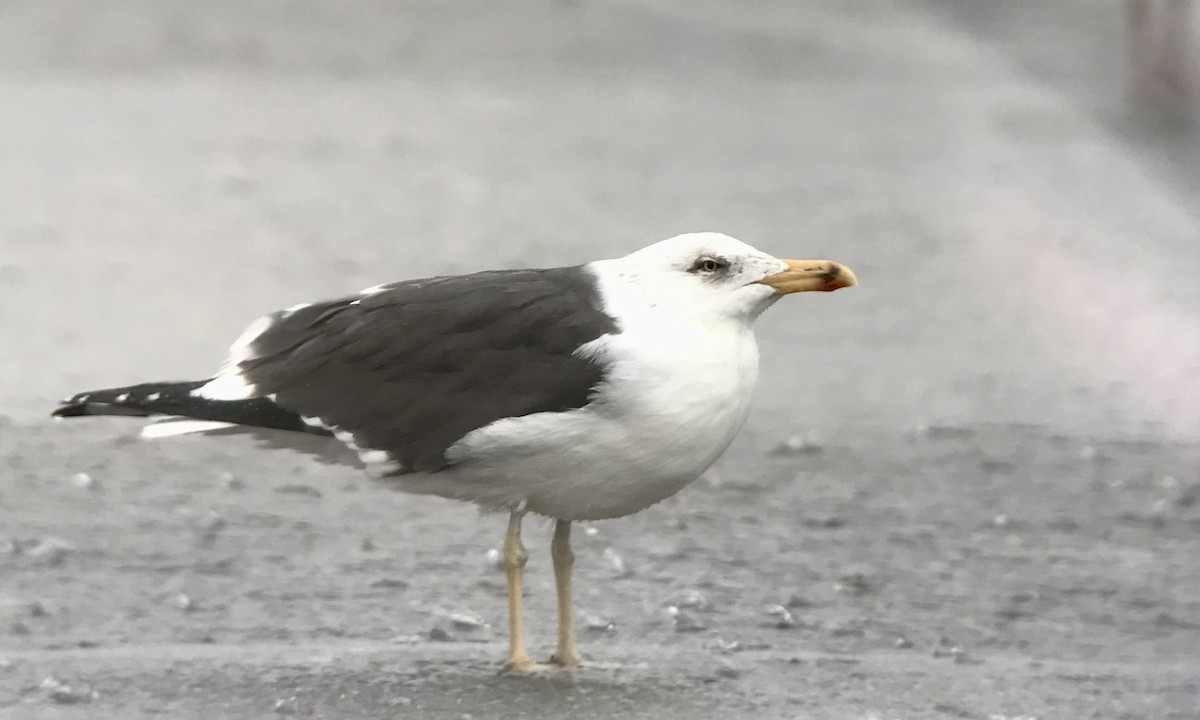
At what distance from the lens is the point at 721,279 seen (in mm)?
3396

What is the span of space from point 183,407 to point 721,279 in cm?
111

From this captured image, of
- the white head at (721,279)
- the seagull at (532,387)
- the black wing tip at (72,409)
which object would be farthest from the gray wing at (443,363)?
the black wing tip at (72,409)

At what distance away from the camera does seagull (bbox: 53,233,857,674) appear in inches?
128

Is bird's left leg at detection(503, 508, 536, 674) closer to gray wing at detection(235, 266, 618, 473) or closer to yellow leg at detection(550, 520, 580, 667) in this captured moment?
yellow leg at detection(550, 520, 580, 667)

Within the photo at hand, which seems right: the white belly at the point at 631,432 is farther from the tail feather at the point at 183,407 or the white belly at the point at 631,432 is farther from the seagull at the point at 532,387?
the tail feather at the point at 183,407

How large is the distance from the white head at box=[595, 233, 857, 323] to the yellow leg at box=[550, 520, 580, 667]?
557 millimetres

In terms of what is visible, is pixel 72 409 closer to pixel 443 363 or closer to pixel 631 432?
pixel 443 363

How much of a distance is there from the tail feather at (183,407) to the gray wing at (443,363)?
1.2 inches

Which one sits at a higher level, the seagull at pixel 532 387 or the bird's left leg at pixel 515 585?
the seagull at pixel 532 387

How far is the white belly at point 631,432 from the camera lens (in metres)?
3.23

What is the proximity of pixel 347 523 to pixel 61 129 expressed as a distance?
4.70m

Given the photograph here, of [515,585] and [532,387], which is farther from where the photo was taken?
[515,585]

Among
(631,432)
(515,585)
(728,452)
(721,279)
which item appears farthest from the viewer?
(728,452)

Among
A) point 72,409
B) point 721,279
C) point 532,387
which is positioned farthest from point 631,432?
point 72,409
